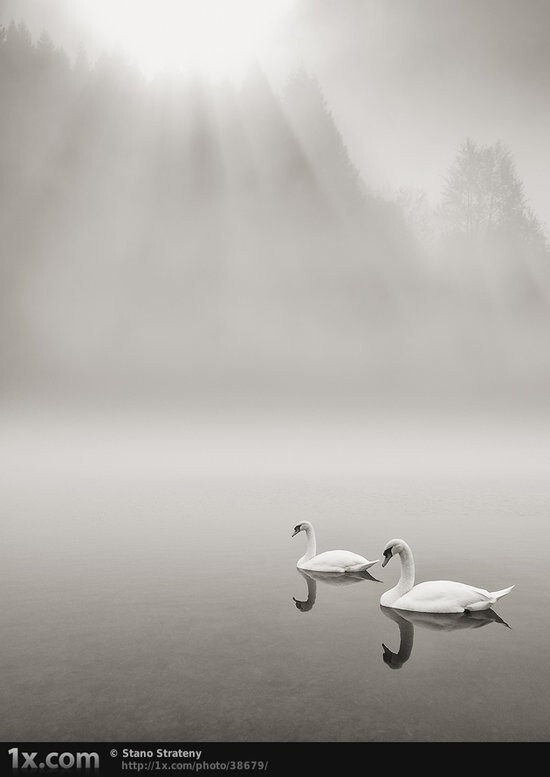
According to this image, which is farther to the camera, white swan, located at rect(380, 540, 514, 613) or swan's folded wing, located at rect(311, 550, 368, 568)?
swan's folded wing, located at rect(311, 550, 368, 568)

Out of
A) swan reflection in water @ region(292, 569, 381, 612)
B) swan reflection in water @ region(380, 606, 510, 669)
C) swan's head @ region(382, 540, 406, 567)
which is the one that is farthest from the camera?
swan reflection in water @ region(292, 569, 381, 612)

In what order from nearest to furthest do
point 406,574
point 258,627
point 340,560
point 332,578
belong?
point 258,627 → point 406,574 → point 340,560 → point 332,578

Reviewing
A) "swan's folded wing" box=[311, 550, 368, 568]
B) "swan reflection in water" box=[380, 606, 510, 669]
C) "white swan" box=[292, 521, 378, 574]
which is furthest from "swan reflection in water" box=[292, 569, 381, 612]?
"swan reflection in water" box=[380, 606, 510, 669]

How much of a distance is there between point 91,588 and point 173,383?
103846mm

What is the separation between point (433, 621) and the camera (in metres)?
14.7

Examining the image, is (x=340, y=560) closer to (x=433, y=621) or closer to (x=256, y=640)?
(x=433, y=621)

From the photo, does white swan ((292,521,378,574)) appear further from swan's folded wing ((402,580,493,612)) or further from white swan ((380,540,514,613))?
swan's folded wing ((402,580,493,612))

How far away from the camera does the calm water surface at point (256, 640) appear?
9.84m

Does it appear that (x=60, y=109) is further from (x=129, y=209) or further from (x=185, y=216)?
(x=185, y=216)

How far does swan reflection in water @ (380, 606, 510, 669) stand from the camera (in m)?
13.8
